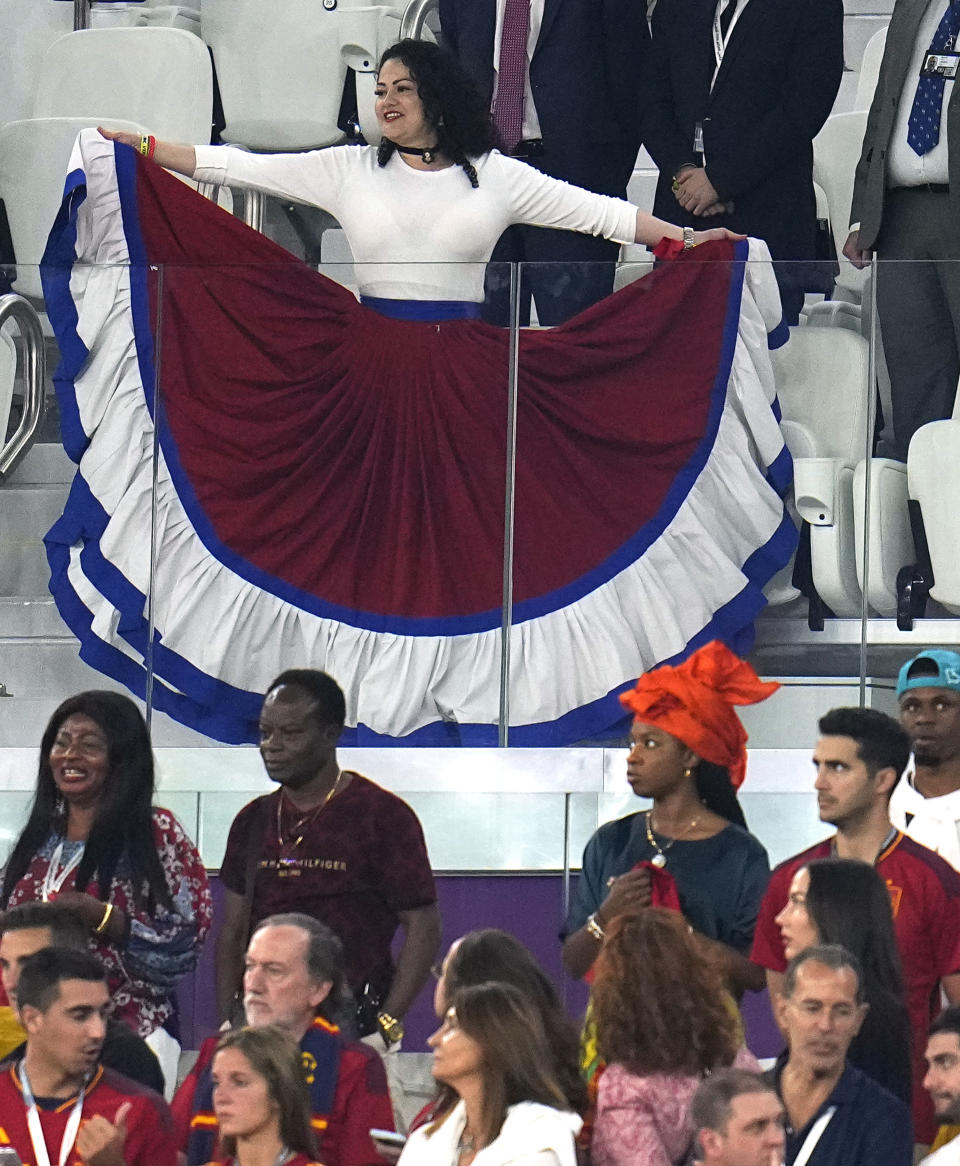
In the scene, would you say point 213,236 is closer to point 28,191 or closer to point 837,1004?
point 28,191

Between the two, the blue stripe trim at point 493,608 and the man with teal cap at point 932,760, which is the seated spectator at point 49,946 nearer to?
the blue stripe trim at point 493,608

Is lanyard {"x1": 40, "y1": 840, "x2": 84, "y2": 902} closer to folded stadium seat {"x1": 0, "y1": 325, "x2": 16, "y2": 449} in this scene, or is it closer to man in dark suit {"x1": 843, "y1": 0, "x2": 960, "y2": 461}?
folded stadium seat {"x1": 0, "y1": 325, "x2": 16, "y2": 449}

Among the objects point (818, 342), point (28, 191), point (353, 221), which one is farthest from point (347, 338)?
point (28, 191)

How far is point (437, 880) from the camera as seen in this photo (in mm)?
5141

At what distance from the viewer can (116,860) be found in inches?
177

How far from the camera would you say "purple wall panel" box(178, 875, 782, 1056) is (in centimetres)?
476

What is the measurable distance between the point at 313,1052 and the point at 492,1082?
36 cm

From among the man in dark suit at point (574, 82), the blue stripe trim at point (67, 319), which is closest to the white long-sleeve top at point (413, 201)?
the blue stripe trim at point (67, 319)

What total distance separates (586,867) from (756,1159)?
0.94 m

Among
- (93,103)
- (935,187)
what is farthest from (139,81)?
(935,187)

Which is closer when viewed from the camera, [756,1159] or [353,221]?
[756,1159]

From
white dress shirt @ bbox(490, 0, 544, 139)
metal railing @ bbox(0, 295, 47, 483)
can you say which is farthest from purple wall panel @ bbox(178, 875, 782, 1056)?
white dress shirt @ bbox(490, 0, 544, 139)

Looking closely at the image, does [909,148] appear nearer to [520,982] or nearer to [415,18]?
[415,18]

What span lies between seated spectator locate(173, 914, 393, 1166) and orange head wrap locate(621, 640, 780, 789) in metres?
0.75
